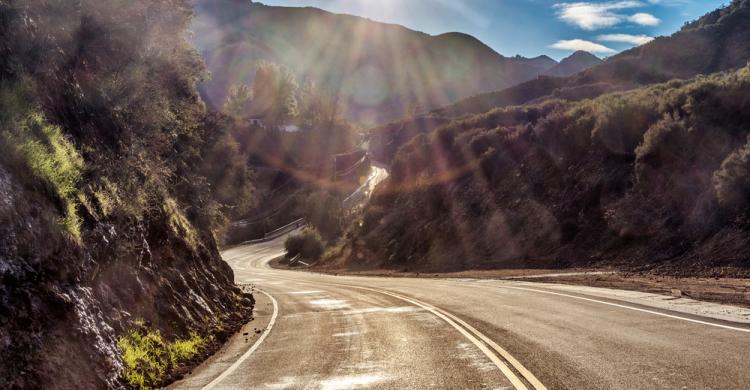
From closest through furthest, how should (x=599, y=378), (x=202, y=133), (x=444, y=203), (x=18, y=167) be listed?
(x=599, y=378), (x=18, y=167), (x=202, y=133), (x=444, y=203)

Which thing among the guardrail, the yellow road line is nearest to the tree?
the guardrail

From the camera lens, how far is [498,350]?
375 inches

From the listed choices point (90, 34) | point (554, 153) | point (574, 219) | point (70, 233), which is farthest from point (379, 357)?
point (554, 153)

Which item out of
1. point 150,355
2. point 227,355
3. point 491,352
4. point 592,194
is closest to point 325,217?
A: point 592,194

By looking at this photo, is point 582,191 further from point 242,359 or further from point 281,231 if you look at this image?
point 281,231

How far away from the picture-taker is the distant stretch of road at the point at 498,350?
24.6 feet

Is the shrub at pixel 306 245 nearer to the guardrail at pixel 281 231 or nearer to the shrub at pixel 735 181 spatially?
the guardrail at pixel 281 231

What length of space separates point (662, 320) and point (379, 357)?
6.38 meters

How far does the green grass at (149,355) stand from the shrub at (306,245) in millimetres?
52306

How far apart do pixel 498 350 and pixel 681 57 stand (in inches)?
3364

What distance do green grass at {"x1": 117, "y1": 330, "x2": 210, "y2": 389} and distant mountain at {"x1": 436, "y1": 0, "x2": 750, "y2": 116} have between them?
244 feet

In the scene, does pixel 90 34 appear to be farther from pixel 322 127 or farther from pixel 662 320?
pixel 322 127

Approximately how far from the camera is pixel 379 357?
373 inches

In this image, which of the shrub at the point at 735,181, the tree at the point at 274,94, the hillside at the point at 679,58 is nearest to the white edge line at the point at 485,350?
the shrub at the point at 735,181
